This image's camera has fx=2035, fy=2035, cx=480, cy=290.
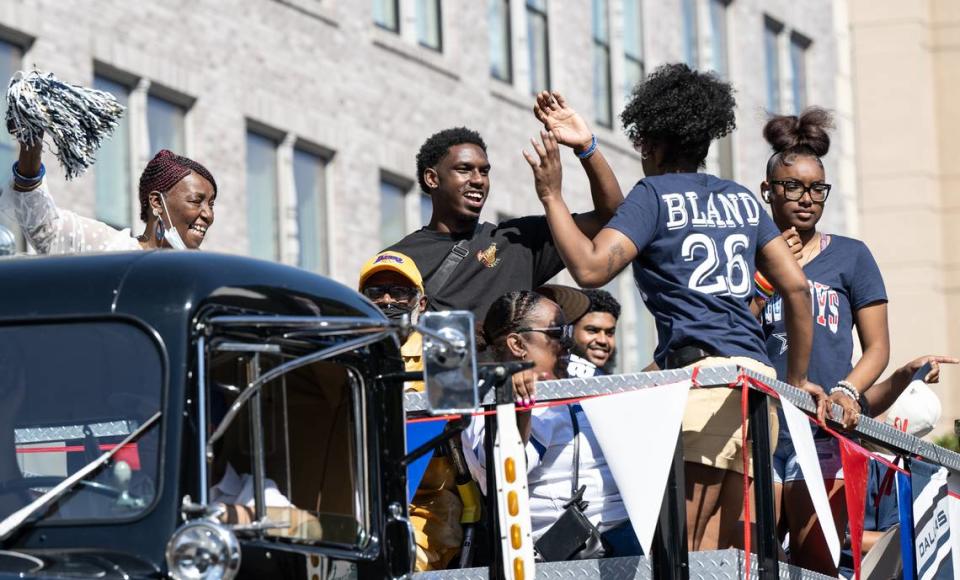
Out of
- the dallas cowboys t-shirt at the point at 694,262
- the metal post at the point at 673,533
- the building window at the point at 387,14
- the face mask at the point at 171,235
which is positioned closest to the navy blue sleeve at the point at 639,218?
the dallas cowboys t-shirt at the point at 694,262

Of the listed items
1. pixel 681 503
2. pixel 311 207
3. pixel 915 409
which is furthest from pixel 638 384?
pixel 311 207

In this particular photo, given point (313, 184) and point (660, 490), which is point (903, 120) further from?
point (660, 490)

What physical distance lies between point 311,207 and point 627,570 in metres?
14.5

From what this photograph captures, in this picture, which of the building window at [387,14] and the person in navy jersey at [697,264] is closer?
the person in navy jersey at [697,264]

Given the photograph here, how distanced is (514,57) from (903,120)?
17081mm

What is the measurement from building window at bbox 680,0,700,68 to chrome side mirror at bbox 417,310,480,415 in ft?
79.7

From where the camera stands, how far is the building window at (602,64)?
26.7 metres

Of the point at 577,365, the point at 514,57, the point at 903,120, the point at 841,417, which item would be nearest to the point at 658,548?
the point at 841,417

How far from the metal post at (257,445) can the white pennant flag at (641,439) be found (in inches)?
51.1

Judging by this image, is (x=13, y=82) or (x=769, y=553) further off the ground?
(x=13, y=82)

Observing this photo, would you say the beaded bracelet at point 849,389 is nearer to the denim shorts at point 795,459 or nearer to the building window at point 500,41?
the denim shorts at point 795,459

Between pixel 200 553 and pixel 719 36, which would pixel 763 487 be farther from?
pixel 719 36

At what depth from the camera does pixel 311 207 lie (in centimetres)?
2061

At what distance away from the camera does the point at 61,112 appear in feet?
22.9
